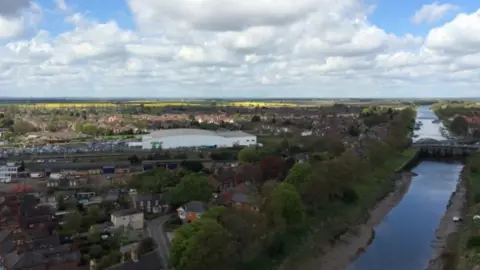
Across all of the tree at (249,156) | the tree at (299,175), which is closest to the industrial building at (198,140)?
the tree at (249,156)

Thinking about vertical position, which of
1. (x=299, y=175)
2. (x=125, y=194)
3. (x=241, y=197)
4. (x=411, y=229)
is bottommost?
(x=411, y=229)

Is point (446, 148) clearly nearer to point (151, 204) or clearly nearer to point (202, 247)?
point (151, 204)

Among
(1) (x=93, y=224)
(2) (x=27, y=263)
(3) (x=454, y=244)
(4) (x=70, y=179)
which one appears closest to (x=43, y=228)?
(1) (x=93, y=224)

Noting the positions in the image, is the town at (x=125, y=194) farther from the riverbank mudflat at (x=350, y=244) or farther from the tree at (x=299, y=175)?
the riverbank mudflat at (x=350, y=244)

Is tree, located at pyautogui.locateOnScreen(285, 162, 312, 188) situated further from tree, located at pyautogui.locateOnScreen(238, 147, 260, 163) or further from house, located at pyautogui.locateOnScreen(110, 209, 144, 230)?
tree, located at pyautogui.locateOnScreen(238, 147, 260, 163)

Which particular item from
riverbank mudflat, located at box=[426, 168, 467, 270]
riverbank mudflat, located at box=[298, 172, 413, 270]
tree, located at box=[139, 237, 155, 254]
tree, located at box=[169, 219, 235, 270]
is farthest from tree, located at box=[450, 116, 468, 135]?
tree, located at box=[169, 219, 235, 270]


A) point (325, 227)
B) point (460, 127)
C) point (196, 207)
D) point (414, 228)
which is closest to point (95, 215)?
point (196, 207)
